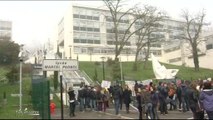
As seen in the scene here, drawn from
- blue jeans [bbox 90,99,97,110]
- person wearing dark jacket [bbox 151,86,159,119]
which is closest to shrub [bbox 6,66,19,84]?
blue jeans [bbox 90,99,97,110]

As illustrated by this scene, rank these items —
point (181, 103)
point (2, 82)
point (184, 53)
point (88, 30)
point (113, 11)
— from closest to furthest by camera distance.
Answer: point (181, 103), point (2, 82), point (113, 11), point (184, 53), point (88, 30)

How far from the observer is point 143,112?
17.5m

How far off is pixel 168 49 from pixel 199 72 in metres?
36.8

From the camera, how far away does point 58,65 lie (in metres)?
14.9

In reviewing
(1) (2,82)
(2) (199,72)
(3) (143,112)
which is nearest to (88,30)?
(2) (199,72)

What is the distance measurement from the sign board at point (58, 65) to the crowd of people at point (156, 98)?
3.71 meters

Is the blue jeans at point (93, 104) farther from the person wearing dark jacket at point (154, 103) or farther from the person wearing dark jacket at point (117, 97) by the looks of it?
the person wearing dark jacket at point (154, 103)

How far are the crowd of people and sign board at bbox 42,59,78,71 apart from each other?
3711mm

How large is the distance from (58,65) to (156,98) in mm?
5027

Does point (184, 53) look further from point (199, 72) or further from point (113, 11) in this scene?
point (113, 11)

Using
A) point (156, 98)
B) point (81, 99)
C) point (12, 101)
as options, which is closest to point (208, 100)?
point (156, 98)

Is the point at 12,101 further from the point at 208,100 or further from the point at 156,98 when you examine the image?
the point at 208,100

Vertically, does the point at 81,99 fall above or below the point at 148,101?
below

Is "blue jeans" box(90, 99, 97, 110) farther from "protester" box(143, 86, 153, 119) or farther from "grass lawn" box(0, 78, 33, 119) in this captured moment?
"protester" box(143, 86, 153, 119)
